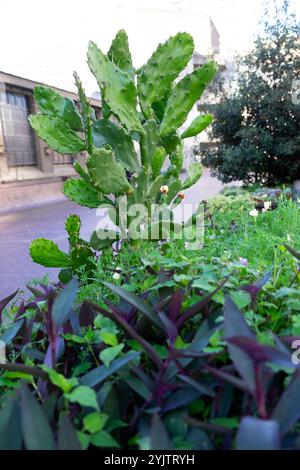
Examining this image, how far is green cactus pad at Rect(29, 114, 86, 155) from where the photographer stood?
2547 millimetres

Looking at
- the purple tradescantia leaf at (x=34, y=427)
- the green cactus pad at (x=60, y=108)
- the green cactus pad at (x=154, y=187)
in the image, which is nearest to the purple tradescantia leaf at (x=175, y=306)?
the purple tradescantia leaf at (x=34, y=427)

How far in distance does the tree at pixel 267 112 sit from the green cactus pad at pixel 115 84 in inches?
224

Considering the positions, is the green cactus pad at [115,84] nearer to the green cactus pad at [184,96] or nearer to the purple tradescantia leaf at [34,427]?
the green cactus pad at [184,96]

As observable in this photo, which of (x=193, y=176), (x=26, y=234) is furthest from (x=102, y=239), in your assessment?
(x=26, y=234)

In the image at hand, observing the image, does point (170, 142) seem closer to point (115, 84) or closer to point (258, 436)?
point (115, 84)

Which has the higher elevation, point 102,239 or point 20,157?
point 102,239

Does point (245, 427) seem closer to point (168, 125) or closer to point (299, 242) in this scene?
point (299, 242)

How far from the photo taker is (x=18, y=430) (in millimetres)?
645

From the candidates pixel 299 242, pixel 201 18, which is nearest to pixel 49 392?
pixel 299 242

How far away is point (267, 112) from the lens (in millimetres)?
7812

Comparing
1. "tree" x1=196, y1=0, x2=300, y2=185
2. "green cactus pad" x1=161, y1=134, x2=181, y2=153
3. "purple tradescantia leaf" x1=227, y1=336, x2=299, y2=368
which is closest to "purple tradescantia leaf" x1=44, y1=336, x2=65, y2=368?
"purple tradescantia leaf" x1=227, y1=336, x2=299, y2=368

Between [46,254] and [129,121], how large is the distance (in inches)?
35.5

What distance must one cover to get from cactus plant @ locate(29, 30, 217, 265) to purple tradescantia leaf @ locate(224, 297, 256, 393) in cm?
165

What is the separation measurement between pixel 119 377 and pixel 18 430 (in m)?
0.24
